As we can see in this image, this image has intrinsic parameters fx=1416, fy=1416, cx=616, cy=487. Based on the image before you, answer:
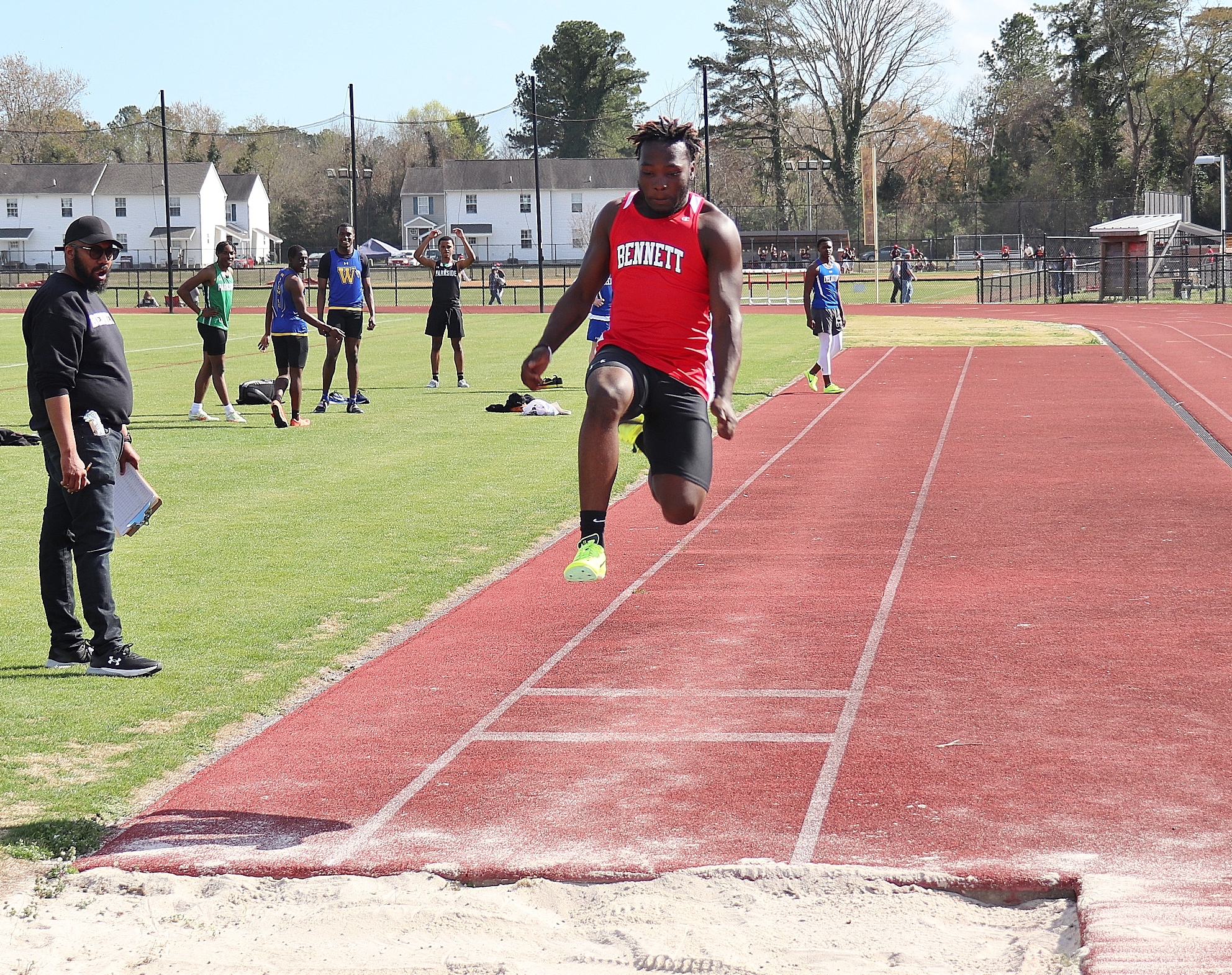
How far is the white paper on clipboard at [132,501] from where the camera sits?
656 centimetres

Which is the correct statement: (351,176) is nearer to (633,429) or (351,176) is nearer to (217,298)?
(217,298)

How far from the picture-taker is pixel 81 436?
6176 millimetres

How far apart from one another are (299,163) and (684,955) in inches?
4536

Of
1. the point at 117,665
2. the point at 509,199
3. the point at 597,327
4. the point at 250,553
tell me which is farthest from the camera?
Result: the point at 509,199

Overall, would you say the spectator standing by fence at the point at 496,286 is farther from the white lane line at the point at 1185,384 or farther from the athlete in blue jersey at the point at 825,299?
the athlete in blue jersey at the point at 825,299

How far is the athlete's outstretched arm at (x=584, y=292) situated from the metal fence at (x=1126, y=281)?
142 ft

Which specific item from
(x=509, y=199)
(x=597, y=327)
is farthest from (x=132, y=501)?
(x=509, y=199)

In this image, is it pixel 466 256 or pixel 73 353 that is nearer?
→ pixel 73 353

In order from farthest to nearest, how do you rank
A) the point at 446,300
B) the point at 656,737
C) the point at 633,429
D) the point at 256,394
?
the point at 446,300 < the point at 256,394 < the point at 656,737 < the point at 633,429

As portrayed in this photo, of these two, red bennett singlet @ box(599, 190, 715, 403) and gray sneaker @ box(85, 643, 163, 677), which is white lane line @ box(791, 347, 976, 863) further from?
gray sneaker @ box(85, 643, 163, 677)

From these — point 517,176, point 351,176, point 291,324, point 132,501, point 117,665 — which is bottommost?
point 117,665

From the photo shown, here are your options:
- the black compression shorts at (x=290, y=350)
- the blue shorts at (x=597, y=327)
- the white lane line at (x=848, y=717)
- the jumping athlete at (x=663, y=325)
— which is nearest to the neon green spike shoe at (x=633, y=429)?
the jumping athlete at (x=663, y=325)

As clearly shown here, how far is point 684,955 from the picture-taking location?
12.7ft

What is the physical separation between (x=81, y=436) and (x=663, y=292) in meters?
2.72
